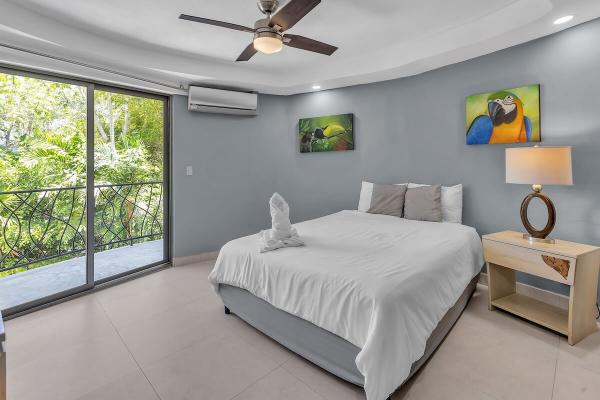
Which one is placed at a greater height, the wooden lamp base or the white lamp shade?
the white lamp shade

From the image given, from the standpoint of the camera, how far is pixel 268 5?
2.03m

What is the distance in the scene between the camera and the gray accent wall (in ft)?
7.85

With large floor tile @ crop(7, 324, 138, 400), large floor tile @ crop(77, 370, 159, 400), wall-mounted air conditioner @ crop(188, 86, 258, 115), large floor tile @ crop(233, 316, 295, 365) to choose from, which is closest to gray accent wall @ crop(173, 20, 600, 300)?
wall-mounted air conditioner @ crop(188, 86, 258, 115)

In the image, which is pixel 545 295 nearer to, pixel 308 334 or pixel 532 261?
pixel 532 261

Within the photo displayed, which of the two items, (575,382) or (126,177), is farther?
(126,177)

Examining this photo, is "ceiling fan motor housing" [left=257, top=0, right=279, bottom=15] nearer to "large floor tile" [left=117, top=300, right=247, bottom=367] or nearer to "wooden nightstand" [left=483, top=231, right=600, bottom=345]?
"large floor tile" [left=117, top=300, right=247, bottom=367]

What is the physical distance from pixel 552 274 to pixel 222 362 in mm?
2363

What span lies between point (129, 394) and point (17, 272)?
110 inches

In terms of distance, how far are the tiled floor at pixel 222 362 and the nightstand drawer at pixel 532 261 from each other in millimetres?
459

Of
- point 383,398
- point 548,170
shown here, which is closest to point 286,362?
point 383,398

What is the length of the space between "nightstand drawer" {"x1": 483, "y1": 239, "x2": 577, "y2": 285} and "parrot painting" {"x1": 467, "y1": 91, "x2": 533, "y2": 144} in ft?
3.55

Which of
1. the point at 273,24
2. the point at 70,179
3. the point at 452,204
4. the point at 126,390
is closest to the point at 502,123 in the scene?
the point at 452,204

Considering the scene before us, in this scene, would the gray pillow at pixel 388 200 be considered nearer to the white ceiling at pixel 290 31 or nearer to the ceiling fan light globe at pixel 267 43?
the white ceiling at pixel 290 31

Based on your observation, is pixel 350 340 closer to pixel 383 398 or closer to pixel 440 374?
pixel 383 398
